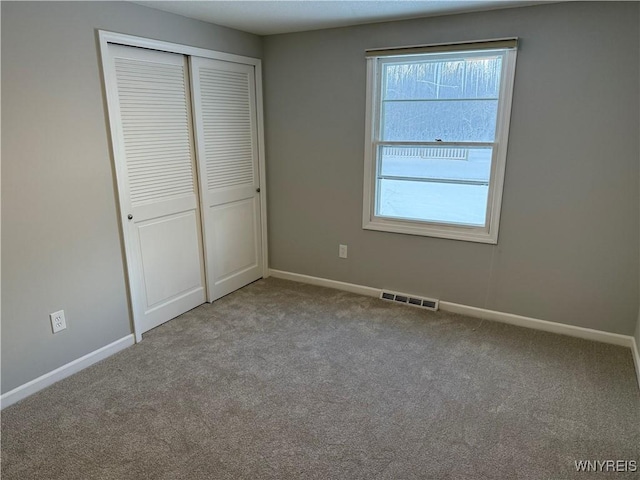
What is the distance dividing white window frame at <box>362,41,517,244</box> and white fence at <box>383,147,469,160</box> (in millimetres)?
44

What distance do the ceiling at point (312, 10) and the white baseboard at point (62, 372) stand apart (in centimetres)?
225

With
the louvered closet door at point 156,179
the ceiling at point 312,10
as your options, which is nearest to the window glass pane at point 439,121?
the ceiling at point 312,10

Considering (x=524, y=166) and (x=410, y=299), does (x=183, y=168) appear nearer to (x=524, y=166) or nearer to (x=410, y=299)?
(x=410, y=299)

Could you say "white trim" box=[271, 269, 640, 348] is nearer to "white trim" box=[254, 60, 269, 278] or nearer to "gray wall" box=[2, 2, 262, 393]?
"white trim" box=[254, 60, 269, 278]

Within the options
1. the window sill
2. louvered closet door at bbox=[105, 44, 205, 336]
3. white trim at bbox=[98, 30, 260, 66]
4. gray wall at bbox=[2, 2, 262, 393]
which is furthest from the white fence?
gray wall at bbox=[2, 2, 262, 393]

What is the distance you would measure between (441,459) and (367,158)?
7.62 ft

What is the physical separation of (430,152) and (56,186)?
2571mm

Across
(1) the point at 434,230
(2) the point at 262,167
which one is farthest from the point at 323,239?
(1) the point at 434,230

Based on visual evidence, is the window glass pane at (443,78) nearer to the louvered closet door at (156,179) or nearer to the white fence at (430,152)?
the white fence at (430,152)

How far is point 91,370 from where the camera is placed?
2604mm

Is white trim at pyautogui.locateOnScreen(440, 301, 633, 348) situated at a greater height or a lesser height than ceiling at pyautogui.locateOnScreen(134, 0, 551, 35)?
lesser

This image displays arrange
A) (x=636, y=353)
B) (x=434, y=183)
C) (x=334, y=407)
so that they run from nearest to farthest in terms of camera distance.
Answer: (x=334, y=407)
(x=636, y=353)
(x=434, y=183)

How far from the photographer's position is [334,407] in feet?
7.41

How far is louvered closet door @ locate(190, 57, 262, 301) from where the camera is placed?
3295 millimetres
